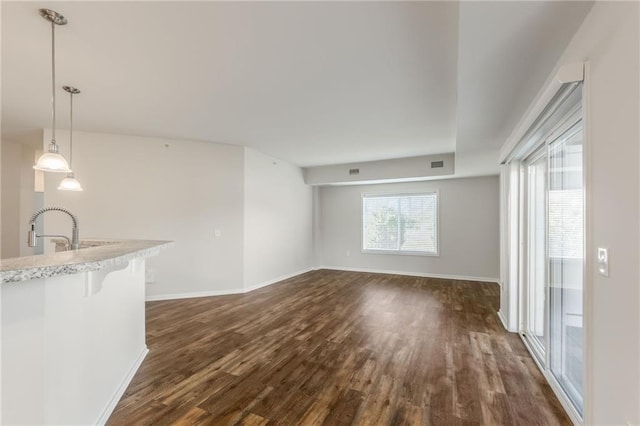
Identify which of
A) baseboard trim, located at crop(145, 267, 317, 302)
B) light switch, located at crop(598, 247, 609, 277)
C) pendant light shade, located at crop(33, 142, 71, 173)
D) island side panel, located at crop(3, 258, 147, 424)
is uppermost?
pendant light shade, located at crop(33, 142, 71, 173)

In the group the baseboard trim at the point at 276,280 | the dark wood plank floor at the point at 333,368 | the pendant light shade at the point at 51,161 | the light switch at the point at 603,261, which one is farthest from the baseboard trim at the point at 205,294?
the light switch at the point at 603,261

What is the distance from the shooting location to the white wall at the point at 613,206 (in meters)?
1.04

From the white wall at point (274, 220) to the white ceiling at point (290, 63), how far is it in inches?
63.2

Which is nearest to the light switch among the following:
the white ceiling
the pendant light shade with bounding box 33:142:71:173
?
the white ceiling

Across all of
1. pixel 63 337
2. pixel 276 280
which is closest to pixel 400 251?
pixel 276 280

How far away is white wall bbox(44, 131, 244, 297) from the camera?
166 inches

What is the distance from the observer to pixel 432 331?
3297mm

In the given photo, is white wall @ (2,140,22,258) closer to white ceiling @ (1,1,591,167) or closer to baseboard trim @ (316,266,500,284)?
white ceiling @ (1,1,591,167)

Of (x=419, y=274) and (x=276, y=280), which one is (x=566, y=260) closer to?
(x=419, y=274)

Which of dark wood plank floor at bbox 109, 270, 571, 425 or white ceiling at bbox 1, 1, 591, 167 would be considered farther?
dark wood plank floor at bbox 109, 270, 571, 425

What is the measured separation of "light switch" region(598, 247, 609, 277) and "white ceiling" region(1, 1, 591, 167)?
1.17m

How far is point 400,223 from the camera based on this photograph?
22.5 ft

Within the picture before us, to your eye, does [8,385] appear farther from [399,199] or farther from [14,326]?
[399,199]

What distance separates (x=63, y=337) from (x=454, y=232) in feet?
21.6
